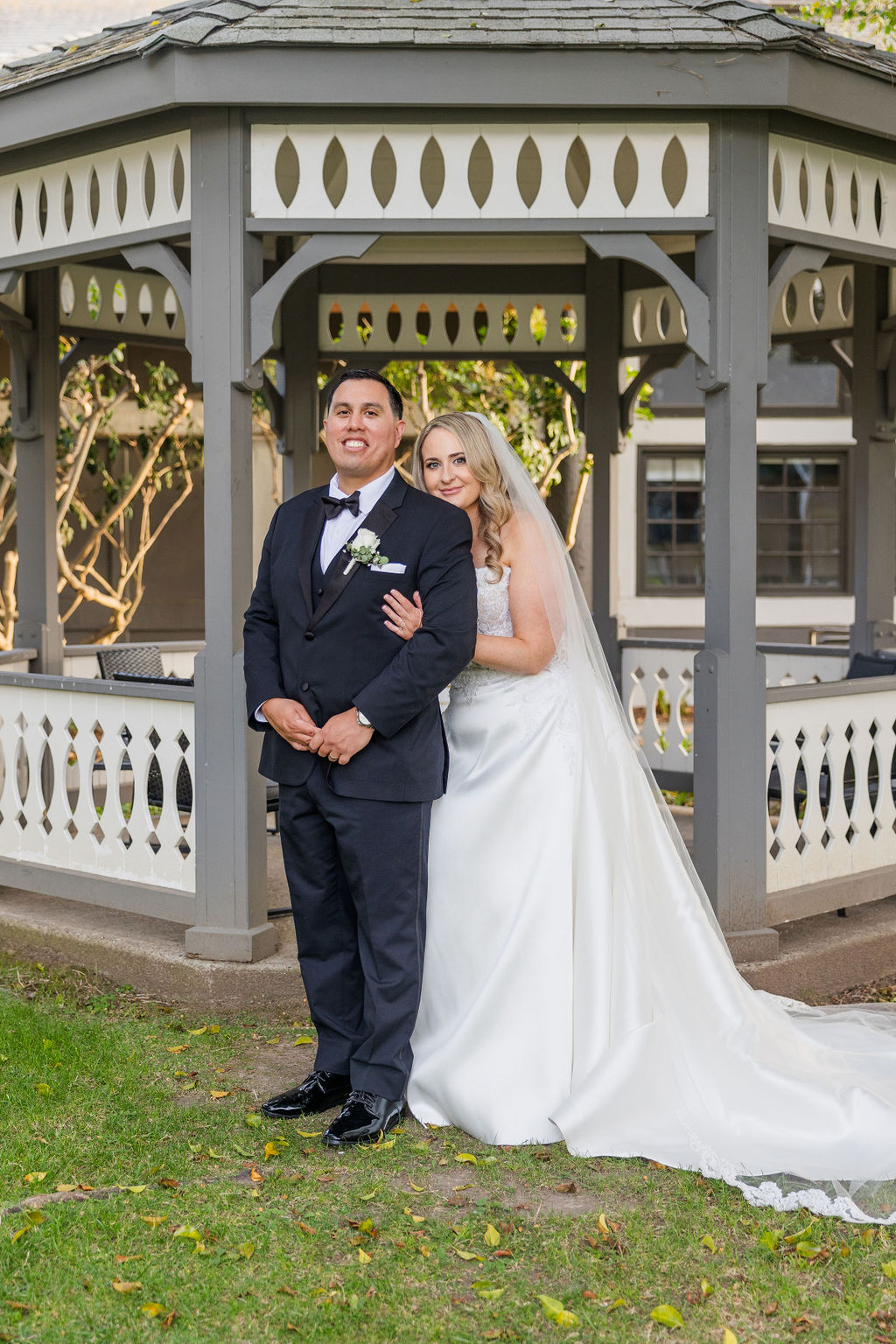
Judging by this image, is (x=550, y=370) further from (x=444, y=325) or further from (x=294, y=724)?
(x=294, y=724)

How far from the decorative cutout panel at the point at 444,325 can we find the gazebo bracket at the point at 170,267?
3127 mm

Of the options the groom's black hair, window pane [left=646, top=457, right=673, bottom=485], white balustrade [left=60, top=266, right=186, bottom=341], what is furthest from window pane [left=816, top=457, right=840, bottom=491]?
the groom's black hair

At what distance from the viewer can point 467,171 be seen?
550cm

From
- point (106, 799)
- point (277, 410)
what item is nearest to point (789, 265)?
point (106, 799)

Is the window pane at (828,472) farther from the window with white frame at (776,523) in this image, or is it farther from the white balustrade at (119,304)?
the white balustrade at (119,304)

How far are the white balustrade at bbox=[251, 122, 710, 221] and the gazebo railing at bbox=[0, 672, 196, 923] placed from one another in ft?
6.85

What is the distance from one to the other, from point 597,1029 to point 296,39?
12.3 ft

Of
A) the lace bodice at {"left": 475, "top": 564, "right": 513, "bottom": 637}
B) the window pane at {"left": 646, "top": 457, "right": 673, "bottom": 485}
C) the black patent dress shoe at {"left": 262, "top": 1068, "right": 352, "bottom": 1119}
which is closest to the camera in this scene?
the black patent dress shoe at {"left": 262, "top": 1068, "right": 352, "bottom": 1119}

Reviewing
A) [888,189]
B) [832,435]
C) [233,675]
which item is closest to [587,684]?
[233,675]

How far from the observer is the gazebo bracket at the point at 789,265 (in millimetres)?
5660

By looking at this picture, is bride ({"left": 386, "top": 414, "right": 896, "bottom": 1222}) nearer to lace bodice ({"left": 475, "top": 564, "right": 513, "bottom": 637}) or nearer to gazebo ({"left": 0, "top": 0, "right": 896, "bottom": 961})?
lace bodice ({"left": 475, "top": 564, "right": 513, "bottom": 637})

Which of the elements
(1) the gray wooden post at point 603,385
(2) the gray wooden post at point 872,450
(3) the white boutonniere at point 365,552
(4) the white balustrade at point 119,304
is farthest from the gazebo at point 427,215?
(1) the gray wooden post at point 603,385

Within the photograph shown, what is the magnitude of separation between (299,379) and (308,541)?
4.78 metres

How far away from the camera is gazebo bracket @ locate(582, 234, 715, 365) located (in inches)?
217
